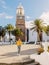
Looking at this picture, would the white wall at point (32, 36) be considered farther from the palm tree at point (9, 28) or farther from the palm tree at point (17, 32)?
the palm tree at point (9, 28)

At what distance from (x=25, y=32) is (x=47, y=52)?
46.6 meters

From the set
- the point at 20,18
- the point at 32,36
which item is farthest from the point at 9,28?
the point at 32,36

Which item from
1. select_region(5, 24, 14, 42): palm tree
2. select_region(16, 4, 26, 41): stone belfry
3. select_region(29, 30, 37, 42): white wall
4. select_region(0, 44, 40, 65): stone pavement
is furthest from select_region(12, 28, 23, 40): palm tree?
select_region(0, 44, 40, 65): stone pavement

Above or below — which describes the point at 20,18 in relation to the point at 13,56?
above

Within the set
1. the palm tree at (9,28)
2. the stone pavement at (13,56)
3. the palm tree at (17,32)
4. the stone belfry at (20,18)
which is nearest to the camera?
the stone pavement at (13,56)

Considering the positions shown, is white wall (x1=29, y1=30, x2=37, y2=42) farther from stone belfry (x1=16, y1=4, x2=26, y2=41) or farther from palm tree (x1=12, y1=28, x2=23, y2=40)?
palm tree (x1=12, y1=28, x2=23, y2=40)

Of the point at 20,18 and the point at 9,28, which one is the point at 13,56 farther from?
the point at 20,18

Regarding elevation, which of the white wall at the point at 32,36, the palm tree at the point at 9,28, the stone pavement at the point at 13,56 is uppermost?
the palm tree at the point at 9,28

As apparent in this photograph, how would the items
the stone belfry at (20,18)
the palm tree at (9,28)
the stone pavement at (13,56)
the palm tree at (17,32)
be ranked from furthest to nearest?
the stone belfry at (20,18) < the palm tree at (9,28) < the palm tree at (17,32) < the stone pavement at (13,56)

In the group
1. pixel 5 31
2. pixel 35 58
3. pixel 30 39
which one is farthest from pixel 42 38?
pixel 35 58

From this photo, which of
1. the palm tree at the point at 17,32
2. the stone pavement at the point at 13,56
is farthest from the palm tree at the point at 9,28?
the stone pavement at the point at 13,56

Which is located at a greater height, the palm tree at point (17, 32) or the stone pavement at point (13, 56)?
the palm tree at point (17, 32)

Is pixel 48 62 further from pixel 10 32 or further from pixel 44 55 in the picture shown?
pixel 10 32

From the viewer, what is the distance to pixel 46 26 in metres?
52.9
